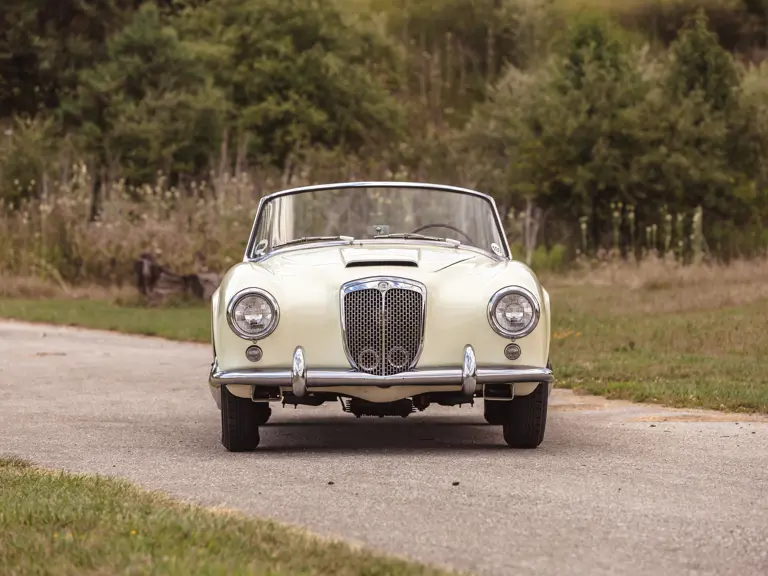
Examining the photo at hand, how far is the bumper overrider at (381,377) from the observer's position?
8734 mm

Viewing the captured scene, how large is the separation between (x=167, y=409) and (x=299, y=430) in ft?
5.57

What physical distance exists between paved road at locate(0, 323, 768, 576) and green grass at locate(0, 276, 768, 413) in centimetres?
88

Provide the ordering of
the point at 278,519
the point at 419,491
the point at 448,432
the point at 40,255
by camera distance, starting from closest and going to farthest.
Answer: the point at 278,519 < the point at 419,491 < the point at 448,432 < the point at 40,255

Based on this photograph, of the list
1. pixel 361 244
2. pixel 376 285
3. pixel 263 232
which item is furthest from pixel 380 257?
pixel 263 232

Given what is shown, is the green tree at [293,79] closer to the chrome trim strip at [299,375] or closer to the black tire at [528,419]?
the black tire at [528,419]

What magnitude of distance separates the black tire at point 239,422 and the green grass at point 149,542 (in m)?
2.03

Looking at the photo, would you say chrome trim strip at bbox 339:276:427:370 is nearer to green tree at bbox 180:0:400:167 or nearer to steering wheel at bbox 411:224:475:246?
steering wheel at bbox 411:224:475:246

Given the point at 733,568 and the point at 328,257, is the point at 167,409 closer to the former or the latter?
the point at 328,257

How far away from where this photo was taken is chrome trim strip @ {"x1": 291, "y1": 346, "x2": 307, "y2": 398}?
28.7 feet

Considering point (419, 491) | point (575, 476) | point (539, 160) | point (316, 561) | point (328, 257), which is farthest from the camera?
point (539, 160)

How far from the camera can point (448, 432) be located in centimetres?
1065

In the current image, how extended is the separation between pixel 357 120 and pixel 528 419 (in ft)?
172

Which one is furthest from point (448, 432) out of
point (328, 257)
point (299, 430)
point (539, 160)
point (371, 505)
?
point (539, 160)

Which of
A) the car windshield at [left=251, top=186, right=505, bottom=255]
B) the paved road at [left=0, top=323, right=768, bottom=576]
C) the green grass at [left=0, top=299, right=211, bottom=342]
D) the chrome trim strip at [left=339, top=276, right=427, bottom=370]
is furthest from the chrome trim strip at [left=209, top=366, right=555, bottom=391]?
the green grass at [left=0, top=299, right=211, bottom=342]
